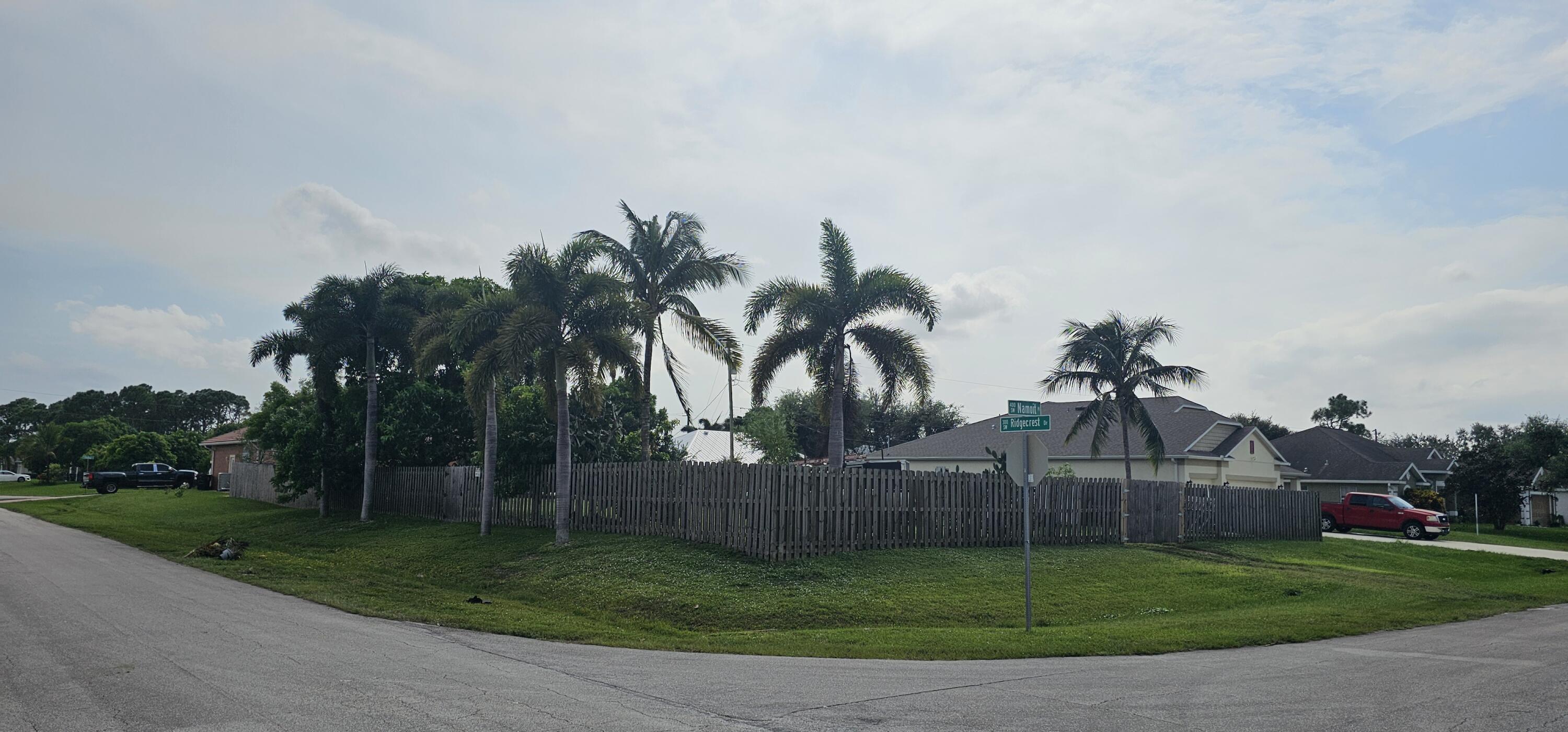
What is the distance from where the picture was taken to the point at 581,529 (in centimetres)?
2284

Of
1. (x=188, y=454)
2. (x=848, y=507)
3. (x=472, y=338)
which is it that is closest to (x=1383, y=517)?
(x=848, y=507)

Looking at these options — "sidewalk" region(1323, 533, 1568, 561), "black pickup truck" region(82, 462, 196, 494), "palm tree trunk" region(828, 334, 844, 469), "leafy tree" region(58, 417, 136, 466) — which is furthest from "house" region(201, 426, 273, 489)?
"sidewalk" region(1323, 533, 1568, 561)

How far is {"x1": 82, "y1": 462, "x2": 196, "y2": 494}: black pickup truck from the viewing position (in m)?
54.1

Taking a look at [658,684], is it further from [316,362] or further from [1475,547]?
[1475,547]

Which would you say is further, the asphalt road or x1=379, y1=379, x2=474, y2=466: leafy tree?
x1=379, y1=379, x2=474, y2=466: leafy tree

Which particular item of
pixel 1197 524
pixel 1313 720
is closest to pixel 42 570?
pixel 1313 720

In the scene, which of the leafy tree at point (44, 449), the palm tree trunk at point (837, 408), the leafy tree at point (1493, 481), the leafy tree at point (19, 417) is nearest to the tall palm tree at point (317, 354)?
the palm tree trunk at point (837, 408)

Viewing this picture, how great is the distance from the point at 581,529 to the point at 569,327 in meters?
4.79

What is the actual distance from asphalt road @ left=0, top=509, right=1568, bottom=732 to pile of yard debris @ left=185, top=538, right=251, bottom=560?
7810 mm

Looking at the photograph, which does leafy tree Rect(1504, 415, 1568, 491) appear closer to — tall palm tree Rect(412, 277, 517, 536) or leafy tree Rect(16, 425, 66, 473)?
tall palm tree Rect(412, 277, 517, 536)

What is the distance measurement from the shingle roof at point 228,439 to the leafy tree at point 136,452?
2502mm

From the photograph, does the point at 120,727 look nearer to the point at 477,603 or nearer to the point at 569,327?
the point at 477,603

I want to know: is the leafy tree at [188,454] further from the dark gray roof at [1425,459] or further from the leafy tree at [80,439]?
the dark gray roof at [1425,459]

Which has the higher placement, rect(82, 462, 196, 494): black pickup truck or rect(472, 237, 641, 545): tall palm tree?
rect(472, 237, 641, 545): tall palm tree
